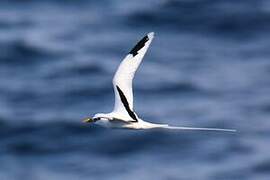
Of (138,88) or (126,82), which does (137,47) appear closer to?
(126,82)

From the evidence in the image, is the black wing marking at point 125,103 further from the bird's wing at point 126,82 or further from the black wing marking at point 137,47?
the black wing marking at point 137,47

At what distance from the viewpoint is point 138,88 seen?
108ft

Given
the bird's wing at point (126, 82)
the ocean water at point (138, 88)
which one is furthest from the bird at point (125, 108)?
the ocean water at point (138, 88)

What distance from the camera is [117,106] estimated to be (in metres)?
14.2

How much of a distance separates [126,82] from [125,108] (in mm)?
852

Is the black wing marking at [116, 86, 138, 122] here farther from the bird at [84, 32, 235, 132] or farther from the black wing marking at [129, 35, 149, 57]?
the black wing marking at [129, 35, 149, 57]

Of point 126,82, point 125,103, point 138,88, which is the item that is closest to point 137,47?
point 126,82

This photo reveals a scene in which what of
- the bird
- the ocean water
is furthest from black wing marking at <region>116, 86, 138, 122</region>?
the ocean water

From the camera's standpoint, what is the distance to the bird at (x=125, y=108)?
13.7 meters

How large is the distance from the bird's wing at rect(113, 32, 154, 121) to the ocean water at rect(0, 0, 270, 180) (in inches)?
555

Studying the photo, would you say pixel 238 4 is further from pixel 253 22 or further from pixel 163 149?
pixel 163 149

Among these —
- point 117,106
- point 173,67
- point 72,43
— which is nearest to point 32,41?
point 72,43

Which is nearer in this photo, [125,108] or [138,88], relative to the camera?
[125,108]

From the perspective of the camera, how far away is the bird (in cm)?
1371
